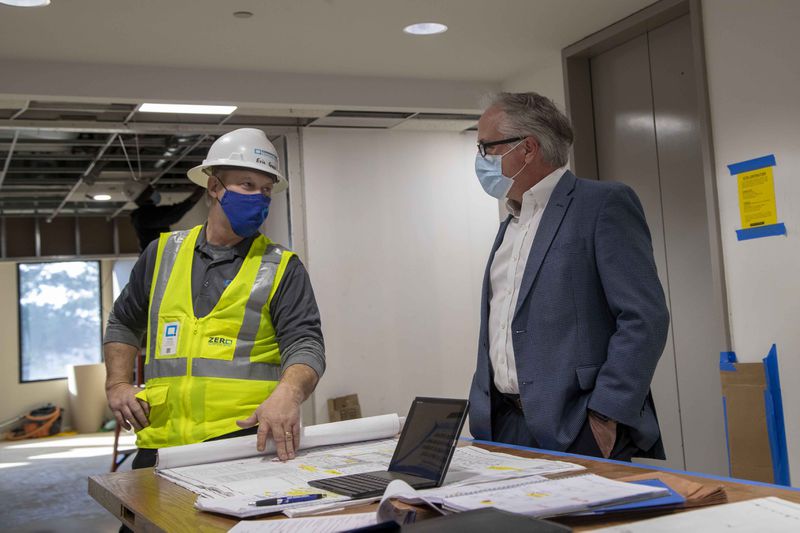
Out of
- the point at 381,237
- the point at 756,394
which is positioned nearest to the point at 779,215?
the point at 756,394

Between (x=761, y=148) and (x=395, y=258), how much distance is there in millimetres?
2957

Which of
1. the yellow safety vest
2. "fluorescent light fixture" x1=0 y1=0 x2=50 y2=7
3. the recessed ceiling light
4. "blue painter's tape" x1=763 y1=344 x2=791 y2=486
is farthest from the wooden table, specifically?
the recessed ceiling light

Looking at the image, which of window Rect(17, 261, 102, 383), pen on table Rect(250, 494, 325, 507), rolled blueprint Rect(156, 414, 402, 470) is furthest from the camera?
window Rect(17, 261, 102, 383)

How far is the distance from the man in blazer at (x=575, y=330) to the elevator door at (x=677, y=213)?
214cm

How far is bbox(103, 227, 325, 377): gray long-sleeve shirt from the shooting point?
2352 millimetres

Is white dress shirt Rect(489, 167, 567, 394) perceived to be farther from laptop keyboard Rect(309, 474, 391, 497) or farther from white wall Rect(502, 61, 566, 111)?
white wall Rect(502, 61, 566, 111)

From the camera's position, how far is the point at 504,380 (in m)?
2.21

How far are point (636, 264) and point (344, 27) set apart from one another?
8.87 ft

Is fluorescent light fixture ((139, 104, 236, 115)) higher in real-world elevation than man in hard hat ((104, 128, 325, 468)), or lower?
higher

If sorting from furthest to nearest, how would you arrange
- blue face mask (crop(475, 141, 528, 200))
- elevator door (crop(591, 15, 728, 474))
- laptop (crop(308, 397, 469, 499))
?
elevator door (crop(591, 15, 728, 474)) < blue face mask (crop(475, 141, 528, 200)) < laptop (crop(308, 397, 469, 499))

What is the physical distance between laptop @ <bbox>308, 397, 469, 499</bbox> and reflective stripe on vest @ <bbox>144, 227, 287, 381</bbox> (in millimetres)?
778

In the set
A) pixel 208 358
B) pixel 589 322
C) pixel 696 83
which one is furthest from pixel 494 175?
pixel 696 83

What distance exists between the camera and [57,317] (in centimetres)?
1320

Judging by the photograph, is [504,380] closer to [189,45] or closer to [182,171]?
[189,45]
